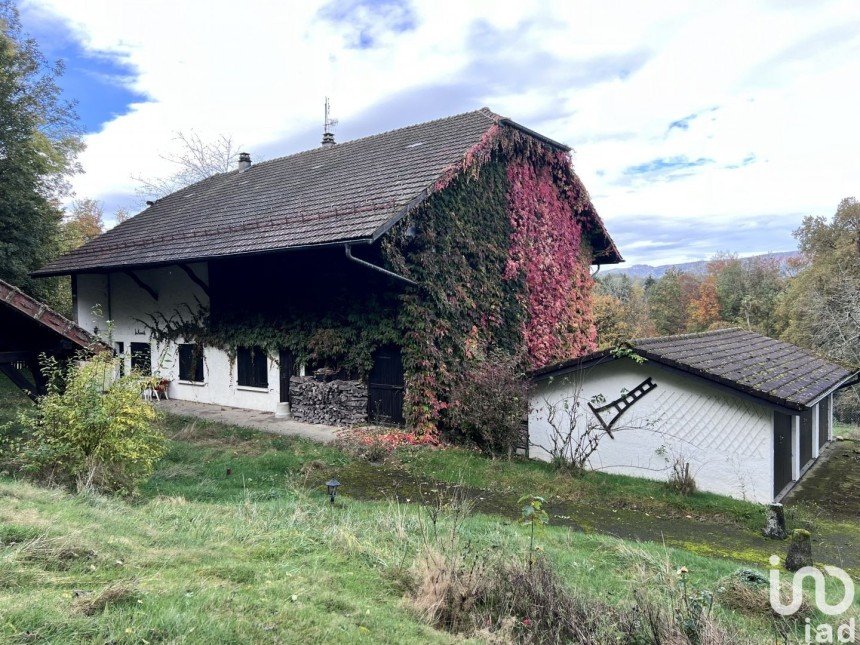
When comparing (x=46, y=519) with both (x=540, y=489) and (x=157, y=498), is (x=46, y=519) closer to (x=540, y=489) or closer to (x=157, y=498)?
(x=157, y=498)

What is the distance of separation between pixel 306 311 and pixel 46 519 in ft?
28.2

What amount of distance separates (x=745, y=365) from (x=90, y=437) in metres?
10.1

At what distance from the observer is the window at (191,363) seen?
49.2ft

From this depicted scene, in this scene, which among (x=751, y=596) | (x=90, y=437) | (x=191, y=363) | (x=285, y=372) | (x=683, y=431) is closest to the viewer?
(x=751, y=596)

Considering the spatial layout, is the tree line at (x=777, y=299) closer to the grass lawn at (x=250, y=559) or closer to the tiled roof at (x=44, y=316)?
the grass lawn at (x=250, y=559)

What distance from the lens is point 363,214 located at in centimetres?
1095

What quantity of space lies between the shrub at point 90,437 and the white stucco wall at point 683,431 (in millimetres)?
6876

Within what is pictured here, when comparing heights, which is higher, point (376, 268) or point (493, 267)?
point (493, 267)

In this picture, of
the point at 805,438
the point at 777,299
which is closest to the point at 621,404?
the point at 805,438

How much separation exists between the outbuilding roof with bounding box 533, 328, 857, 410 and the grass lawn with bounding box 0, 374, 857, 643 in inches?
71.4

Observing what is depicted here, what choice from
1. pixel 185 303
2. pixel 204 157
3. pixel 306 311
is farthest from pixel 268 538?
pixel 204 157

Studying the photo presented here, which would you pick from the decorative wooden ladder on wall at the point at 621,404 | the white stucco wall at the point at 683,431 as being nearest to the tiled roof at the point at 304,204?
the white stucco wall at the point at 683,431

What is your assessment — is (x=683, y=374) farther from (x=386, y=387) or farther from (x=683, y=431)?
(x=386, y=387)

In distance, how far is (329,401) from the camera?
39.0 feet
